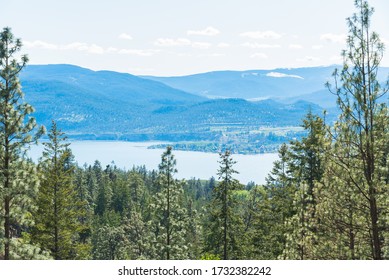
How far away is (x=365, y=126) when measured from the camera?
36.5 feet

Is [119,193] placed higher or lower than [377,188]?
lower

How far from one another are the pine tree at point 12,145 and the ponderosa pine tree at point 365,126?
9177 mm

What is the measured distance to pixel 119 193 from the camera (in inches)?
2960

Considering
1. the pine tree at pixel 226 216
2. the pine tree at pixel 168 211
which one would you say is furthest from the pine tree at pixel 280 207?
the pine tree at pixel 168 211

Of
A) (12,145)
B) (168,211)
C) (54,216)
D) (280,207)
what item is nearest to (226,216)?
(280,207)

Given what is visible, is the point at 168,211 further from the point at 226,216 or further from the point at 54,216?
the point at 54,216

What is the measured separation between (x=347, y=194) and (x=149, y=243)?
1192 cm

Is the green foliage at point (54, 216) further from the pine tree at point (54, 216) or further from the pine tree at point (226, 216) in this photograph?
the pine tree at point (226, 216)

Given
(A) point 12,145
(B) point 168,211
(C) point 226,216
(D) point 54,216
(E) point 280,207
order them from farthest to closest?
(C) point 226,216
(E) point 280,207
(D) point 54,216
(B) point 168,211
(A) point 12,145

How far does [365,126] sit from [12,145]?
10.1 meters

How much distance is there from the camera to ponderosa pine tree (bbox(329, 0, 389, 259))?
1079 centimetres

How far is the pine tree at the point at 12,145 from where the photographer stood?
13.4 m
